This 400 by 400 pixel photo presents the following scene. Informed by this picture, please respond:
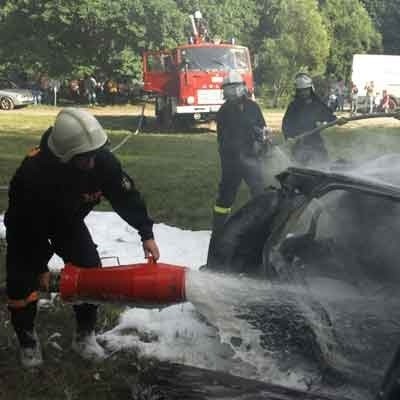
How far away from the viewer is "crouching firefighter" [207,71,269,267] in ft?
18.6

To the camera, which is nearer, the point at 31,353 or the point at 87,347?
the point at 31,353

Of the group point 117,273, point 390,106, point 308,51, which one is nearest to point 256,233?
point 117,273


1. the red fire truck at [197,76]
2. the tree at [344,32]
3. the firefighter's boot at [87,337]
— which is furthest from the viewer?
the tree at [344,32]

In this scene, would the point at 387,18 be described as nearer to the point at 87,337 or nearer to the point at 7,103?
the point at 7,103

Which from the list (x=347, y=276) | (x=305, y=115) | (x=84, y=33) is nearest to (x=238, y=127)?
(x=305, y=115)

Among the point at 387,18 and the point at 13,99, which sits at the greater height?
the point at 387,18

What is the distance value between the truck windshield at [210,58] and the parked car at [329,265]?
1280 cm

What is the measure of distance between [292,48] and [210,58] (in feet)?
53.3

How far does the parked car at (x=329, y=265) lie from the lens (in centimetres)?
263

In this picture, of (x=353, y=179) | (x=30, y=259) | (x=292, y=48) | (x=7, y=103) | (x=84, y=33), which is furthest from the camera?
(x=292, y=48)

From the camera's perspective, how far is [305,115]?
246 inches

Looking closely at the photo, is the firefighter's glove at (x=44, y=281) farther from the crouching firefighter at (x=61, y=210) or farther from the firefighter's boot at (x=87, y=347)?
the firefighter's boot at (x=87, y=347)

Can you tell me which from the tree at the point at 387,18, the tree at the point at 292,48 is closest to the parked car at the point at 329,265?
the tree at the point at 292,48

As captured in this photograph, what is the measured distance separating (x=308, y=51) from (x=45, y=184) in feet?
99.6
